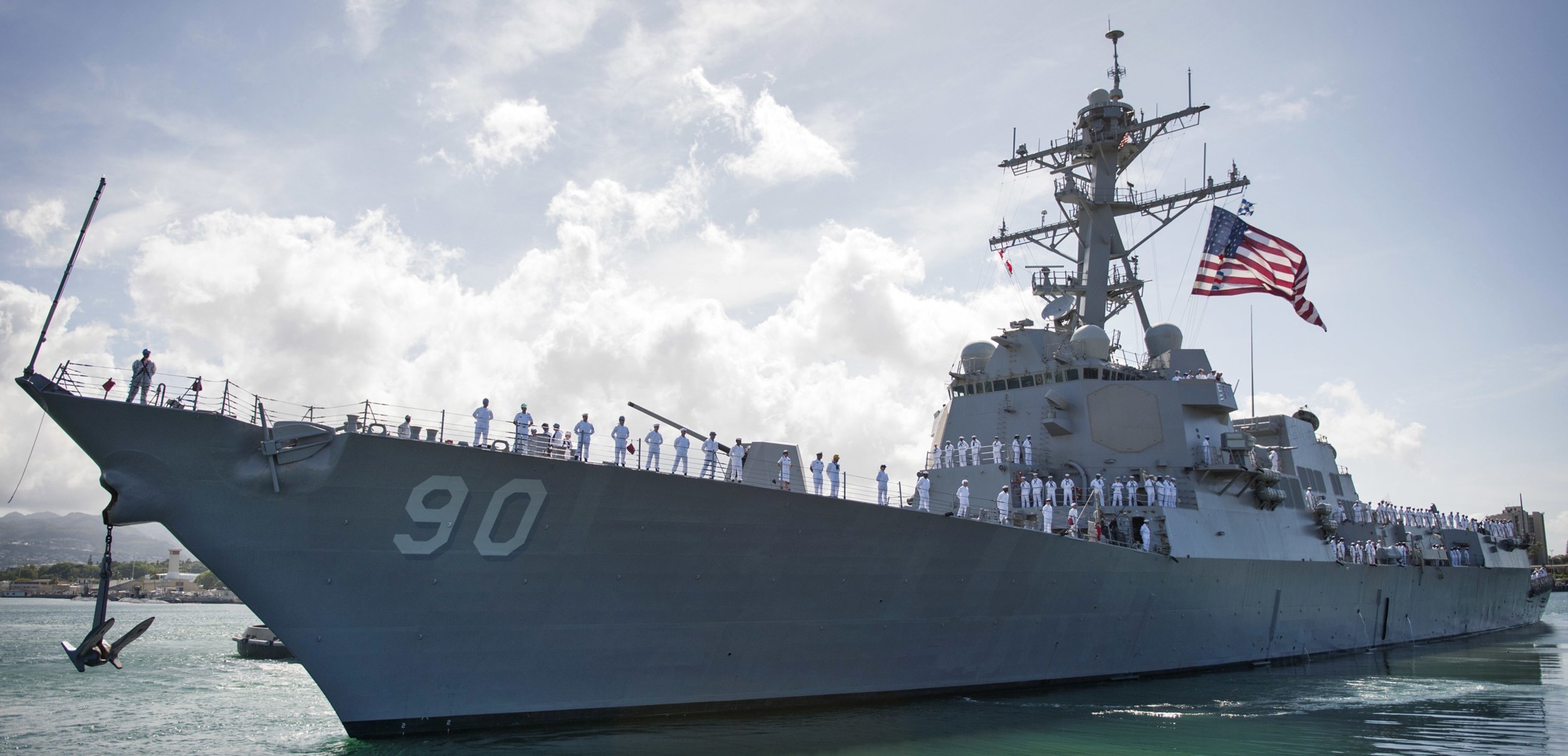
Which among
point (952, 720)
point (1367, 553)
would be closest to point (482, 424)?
point (952, 720)

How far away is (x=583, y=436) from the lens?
10227 mm

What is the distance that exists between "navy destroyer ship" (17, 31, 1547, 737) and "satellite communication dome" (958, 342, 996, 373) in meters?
0.07

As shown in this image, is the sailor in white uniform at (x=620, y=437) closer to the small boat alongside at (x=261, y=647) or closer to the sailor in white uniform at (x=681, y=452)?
the sailor in white uniform at (x=681, y=452)

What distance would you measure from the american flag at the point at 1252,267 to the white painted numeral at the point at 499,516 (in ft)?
45.6

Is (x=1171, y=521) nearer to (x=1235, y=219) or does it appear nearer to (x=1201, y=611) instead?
(x=1201, y=611)

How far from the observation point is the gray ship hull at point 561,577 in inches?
347

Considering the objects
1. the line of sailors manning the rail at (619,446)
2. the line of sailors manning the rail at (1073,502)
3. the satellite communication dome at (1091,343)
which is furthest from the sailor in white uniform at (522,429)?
the satellite communication dome at (1091,343)

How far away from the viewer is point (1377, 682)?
1588 cm

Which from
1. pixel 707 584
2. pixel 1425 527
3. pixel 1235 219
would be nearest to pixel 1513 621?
pixel 1425 527

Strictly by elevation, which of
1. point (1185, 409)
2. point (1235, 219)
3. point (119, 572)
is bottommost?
point (119, 572)

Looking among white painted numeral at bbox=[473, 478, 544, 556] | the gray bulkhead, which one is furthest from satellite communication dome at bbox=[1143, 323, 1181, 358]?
white painted numeral at bbox=[473, 478, 544, 556]

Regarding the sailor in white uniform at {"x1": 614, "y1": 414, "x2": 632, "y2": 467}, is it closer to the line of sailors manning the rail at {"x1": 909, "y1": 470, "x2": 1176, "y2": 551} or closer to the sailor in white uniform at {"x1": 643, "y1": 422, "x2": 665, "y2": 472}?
the sailor in white uniform at {"x1": 643, "y1": 422, "x2": 665, "y2": 472}

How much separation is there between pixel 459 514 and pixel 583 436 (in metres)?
1.57

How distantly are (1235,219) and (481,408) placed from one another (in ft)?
49.5
